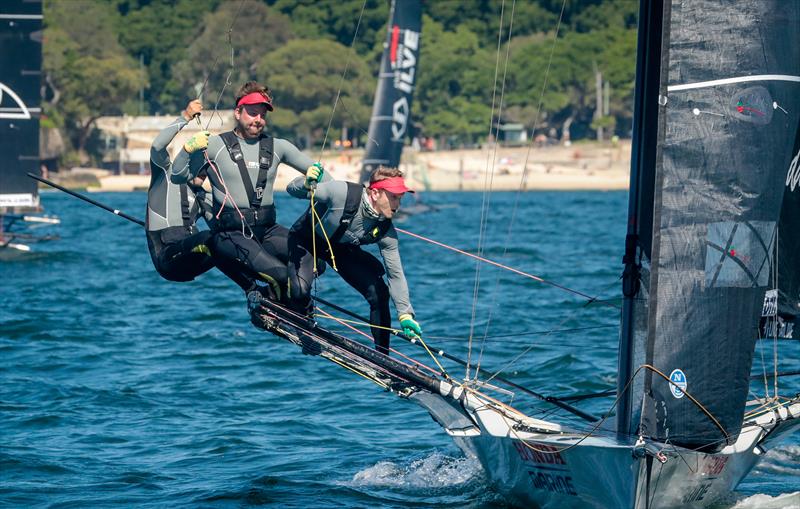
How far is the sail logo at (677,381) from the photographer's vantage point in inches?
247

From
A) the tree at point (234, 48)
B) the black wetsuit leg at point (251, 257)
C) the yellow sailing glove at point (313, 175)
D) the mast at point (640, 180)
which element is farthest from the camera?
the tree at point (234, 48)

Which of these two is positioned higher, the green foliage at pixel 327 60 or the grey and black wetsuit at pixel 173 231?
the green foliage at pixel 327 60

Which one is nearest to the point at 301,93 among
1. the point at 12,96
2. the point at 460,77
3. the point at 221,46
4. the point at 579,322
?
the point at 221,46

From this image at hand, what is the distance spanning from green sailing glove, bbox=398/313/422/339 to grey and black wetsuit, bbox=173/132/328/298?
0.85 metres

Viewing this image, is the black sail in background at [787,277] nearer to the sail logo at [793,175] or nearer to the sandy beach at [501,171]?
the sail logo at [793,175]

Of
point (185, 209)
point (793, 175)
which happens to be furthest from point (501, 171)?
point (185, 209)

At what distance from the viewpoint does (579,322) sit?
16.7 metres

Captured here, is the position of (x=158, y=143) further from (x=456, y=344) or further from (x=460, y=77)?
(x=460, y=77)

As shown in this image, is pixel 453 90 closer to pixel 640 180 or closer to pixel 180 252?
pixel 180 252

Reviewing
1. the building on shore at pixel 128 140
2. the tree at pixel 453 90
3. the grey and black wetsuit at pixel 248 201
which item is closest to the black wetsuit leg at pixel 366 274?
the grey and black wetsuit at pixel 248 201

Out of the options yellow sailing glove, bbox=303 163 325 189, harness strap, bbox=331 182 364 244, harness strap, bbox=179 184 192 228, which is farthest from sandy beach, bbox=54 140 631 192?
yellow sailing glove, bbox=303 163 325 189

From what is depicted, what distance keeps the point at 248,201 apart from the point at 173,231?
0.62m

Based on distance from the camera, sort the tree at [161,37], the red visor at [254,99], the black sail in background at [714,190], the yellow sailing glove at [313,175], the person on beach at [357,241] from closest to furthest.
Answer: the black sail in background at [714,190] < the yellow sailing glove at [313,175] < the person on beach at [357,241] < the red visor at [254,99] < the tree at [161,37]

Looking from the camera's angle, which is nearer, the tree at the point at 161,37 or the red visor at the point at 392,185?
the red visor at the point at 392,185
